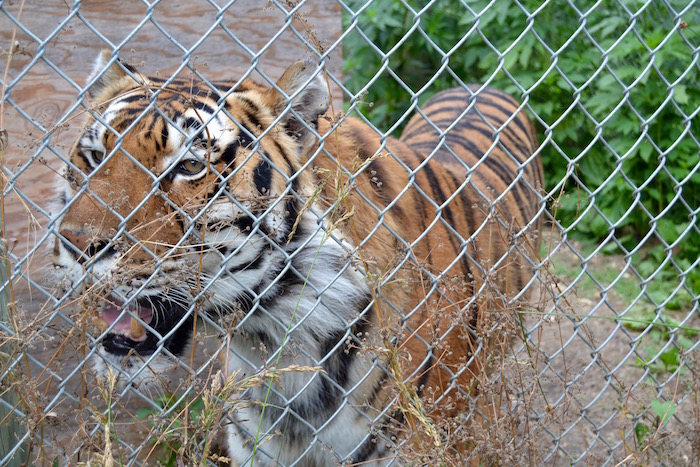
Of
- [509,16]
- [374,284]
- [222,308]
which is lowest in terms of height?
[509,16]

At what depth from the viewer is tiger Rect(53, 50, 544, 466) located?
1.62 meters

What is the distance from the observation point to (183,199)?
1.76 metres

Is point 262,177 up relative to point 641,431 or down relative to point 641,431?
up

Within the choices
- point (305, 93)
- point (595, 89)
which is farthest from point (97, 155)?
point (595, 89)

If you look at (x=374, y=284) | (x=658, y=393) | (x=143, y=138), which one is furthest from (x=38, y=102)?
(x=658, y=393)

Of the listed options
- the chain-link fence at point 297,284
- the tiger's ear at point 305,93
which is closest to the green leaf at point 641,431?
the chain-link fence at point 297,284

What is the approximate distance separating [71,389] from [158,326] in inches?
30.1

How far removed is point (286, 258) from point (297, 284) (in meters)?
0.26

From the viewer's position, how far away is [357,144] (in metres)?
2.21

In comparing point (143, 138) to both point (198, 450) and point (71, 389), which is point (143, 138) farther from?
point (71, 389)

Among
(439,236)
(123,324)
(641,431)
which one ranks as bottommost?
(641,431)

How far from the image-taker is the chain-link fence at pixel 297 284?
149 cm

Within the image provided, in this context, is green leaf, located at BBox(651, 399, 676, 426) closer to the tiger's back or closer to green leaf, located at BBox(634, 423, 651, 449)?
A: green leaf, located at BBox(634, 423, 651, 449)

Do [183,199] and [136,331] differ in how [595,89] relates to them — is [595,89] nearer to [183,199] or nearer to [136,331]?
[183,199]
